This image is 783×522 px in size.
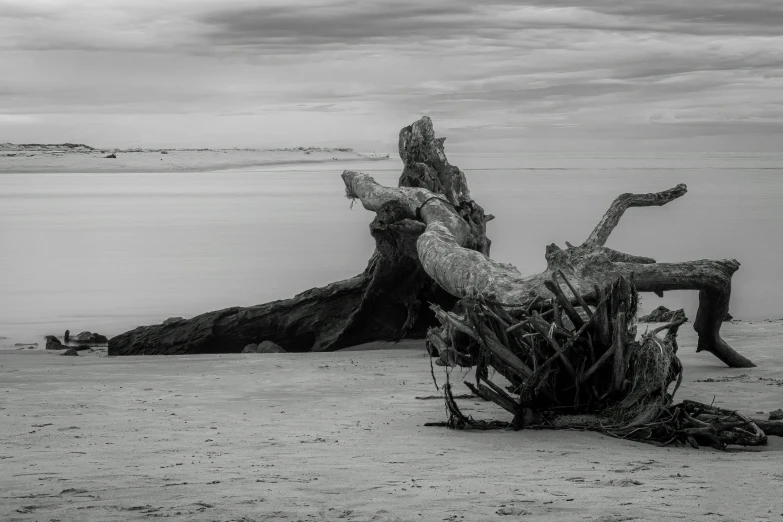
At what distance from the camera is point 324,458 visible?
190 inches

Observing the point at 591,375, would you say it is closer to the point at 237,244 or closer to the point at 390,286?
the point at 390,286

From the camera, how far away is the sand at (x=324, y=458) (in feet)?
12.5

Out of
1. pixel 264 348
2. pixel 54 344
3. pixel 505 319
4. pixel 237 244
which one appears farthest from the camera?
pixel 237 244

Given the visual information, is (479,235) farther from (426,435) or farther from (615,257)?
(426,435)

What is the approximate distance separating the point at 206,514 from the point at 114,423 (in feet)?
7.33

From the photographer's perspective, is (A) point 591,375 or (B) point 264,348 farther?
(B) point 264,348

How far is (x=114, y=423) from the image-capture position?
5.77 metres

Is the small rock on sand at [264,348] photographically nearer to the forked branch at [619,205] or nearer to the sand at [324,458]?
the sand at [324,458]

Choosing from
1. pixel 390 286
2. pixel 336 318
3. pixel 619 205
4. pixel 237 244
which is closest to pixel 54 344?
pixel 336 318

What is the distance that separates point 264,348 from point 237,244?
1115cm

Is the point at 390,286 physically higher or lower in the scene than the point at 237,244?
lower

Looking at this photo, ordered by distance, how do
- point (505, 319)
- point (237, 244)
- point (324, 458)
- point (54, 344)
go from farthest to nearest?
point (237, 244), point (54, 344), point (505, 319), point (324, 458)

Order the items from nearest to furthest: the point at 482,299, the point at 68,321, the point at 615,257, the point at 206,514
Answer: the point at 206,514, the point at 482,299, the point at 615,257, the point at 68,321

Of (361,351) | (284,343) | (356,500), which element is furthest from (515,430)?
(284,343)
